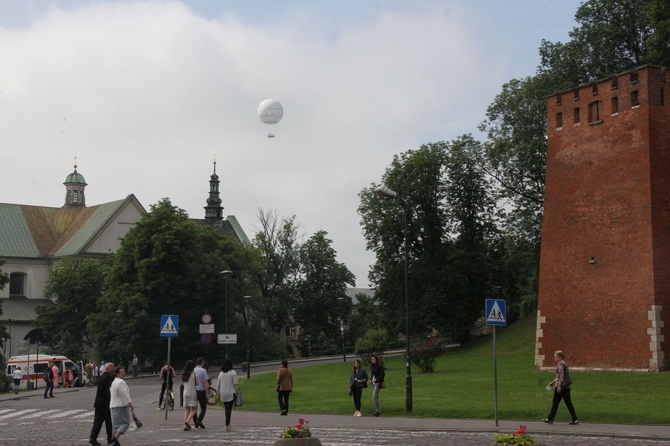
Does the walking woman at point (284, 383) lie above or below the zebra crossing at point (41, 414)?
above

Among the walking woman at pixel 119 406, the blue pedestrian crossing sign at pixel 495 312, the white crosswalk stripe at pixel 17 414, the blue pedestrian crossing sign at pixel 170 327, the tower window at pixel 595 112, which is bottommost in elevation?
the white crosswalk stripe at pixel 17 414

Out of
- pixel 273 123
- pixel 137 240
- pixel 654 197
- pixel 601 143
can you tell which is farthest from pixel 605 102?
pixel 137 240

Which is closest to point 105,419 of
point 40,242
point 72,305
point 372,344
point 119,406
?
point 119,406

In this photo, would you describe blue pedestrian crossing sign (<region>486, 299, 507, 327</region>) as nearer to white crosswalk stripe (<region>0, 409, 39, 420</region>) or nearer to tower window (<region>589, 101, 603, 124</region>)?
white crosswalk stripe (<region>0, 409, 39, 420</region>)

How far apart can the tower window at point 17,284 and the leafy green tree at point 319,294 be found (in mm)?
27878

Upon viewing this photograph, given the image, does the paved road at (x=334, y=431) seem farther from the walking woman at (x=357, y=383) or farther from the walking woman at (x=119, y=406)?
the walking woman at (x=119, y=406)

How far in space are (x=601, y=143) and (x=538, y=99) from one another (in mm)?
16092

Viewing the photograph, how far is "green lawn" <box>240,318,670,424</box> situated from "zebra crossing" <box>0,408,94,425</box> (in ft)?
18.2

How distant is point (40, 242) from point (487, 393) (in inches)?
2909

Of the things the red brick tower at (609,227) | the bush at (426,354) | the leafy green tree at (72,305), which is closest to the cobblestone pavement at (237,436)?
the red brick tower at (609,227)

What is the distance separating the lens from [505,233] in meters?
66.9

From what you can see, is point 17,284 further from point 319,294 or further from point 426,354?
point 426,354

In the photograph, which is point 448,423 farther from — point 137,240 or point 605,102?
point 137,240

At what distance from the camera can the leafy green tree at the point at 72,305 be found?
80.1m
